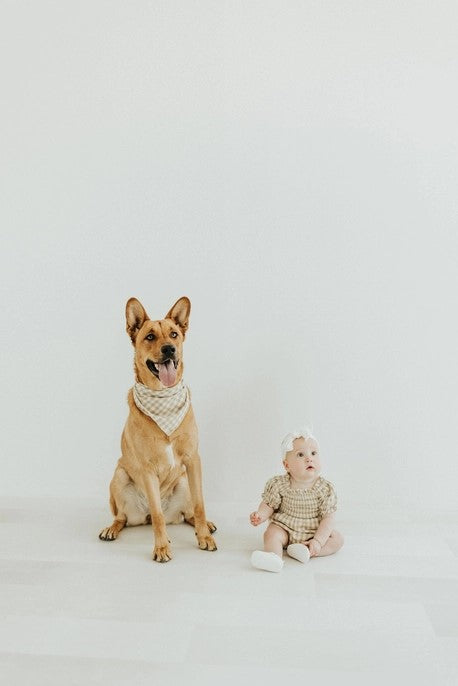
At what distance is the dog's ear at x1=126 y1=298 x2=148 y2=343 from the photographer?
2.44m

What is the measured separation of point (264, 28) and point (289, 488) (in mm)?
2081

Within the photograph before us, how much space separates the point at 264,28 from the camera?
2.86m

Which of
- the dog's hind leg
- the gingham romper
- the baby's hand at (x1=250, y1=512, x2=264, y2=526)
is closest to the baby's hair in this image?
the gingham romper

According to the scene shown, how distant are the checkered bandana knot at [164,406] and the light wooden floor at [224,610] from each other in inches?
19.3

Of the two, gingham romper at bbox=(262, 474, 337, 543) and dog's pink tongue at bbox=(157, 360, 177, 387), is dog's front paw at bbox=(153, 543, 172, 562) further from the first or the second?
dog's pink tongue at bbox=(157, 360, 177, 387)

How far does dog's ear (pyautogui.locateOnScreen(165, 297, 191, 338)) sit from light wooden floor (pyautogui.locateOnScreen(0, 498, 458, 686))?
0.88 m

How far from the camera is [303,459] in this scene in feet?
7.91

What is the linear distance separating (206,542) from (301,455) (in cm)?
50

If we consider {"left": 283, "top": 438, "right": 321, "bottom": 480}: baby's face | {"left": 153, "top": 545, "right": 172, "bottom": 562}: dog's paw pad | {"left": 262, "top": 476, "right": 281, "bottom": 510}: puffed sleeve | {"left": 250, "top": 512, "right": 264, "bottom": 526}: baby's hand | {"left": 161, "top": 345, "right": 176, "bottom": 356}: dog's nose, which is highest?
{"left": 161, "top": 345, "right": 176, "bottom": 356}: dog's nose

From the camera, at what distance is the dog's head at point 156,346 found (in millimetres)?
2381

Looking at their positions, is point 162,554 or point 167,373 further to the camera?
point 167,373

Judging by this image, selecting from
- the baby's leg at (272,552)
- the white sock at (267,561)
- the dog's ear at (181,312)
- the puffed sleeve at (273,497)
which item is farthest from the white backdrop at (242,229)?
the white sock at (267,561)

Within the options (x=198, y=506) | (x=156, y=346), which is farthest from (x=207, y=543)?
(x=156, y=346)

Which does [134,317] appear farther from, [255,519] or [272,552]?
[272,552]
